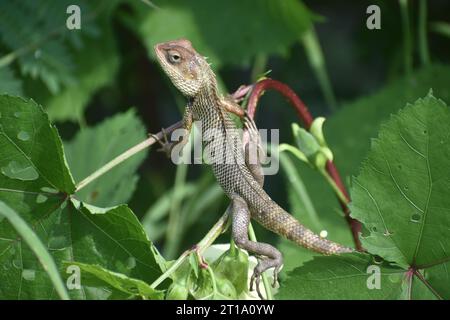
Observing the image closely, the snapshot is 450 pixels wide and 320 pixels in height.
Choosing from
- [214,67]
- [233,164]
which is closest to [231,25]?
[214,67]

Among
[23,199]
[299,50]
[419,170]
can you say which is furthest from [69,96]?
[419,170]

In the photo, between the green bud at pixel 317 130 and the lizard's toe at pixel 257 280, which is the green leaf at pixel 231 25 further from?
the lizard's toe at pixel 257 280

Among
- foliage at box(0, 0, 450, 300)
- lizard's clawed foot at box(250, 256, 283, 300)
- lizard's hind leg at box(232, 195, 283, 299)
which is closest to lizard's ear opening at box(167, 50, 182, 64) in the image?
foliage at box(0, 0, 450, 300)

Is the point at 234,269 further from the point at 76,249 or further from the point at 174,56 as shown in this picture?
the point at 174,56

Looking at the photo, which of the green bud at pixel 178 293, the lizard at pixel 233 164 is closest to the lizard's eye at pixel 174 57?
the lizard at pixel 233 164

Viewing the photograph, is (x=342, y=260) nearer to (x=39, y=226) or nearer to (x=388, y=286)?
(x=388, y=286)
